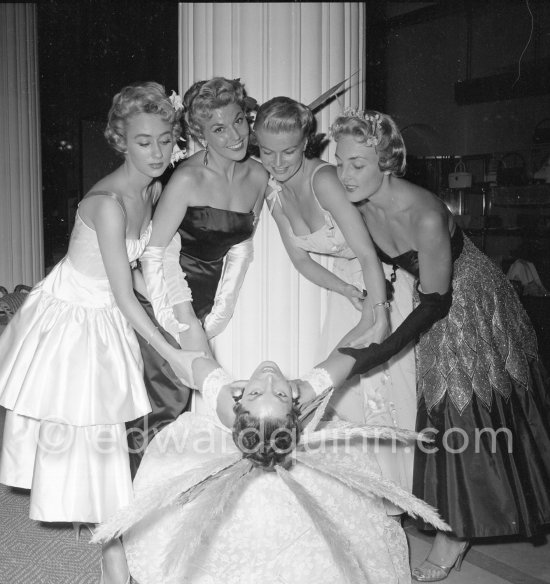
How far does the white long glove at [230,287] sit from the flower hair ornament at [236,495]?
757 mm

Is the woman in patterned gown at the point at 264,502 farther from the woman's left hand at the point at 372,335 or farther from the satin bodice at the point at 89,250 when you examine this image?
the satin bodice at the point at 89,250

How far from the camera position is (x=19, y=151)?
6.12 metres

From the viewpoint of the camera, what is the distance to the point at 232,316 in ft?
8.54

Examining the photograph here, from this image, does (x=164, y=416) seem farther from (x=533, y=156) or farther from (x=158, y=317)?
(x=533, y=156)

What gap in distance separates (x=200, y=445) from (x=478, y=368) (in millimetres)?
1158

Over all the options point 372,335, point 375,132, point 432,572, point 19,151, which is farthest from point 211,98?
point 19,151

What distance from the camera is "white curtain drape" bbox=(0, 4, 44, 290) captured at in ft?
20.0

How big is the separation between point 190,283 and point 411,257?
2.96 ft

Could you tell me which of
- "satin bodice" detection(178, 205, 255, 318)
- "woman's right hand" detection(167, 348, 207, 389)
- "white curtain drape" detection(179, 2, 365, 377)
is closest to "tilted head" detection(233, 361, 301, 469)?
"woman's right hand" detection(167, 348, 207, 389)

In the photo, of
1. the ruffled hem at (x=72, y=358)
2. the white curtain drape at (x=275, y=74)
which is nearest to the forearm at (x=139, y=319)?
the ruffled hem at (x=72, y=358)

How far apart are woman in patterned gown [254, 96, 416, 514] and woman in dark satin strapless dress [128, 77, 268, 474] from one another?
0.10 metres

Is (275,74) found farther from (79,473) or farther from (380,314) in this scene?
(79,473)

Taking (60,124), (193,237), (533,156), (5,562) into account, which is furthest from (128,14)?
(5,562)

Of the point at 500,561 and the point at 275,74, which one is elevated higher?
the point at 275,74
